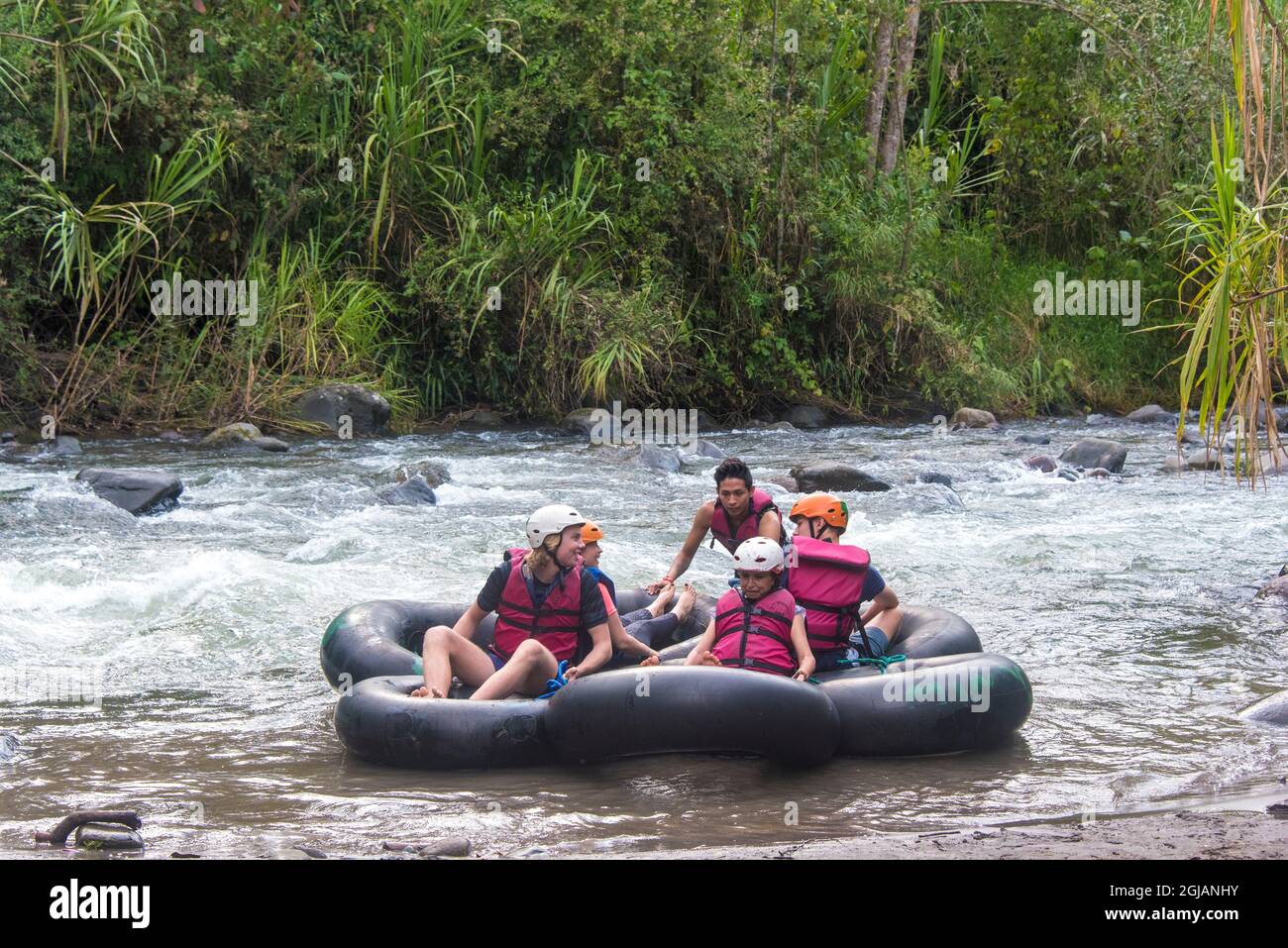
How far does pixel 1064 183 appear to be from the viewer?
1828 centimetres

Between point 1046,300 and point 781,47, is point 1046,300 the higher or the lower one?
the lower one

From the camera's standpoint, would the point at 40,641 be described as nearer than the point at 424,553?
Yes

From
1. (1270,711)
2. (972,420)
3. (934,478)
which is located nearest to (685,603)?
(1270,711)

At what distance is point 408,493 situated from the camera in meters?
9.98

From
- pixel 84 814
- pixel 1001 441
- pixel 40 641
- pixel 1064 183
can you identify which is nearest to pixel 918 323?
pixel 1001 441

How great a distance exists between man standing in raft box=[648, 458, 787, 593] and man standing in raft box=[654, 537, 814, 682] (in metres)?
→ 1.11

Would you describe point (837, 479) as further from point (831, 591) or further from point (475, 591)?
point (831, 591)

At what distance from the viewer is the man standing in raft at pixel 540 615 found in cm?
521

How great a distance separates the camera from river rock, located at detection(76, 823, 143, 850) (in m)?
3.88

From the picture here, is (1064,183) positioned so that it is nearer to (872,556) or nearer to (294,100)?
(294,100)

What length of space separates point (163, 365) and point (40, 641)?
7.02 m

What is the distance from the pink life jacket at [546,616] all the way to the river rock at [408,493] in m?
4.63

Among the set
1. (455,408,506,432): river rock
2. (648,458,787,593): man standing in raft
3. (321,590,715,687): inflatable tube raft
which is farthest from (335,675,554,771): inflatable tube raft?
(455,408,506,432): river rock
